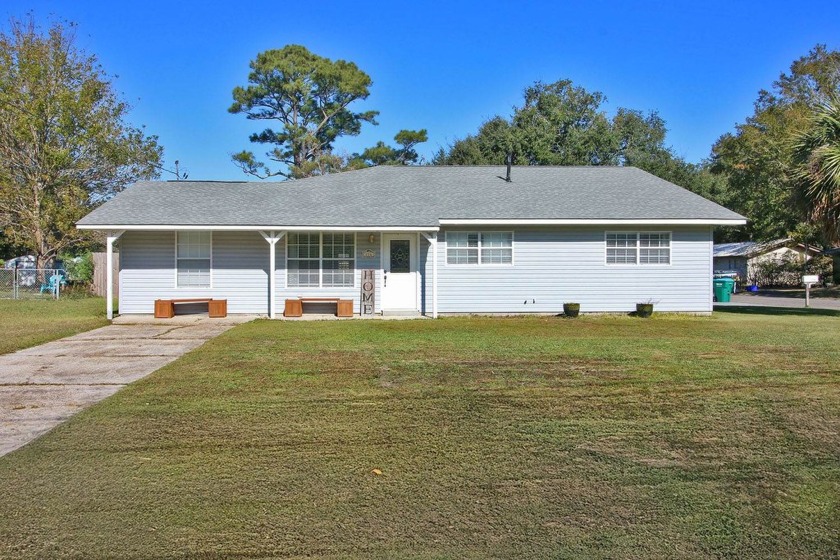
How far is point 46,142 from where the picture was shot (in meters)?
27.3

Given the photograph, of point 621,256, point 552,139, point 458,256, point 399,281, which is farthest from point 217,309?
point 552,139

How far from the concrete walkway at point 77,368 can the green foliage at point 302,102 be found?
2766 centimetres

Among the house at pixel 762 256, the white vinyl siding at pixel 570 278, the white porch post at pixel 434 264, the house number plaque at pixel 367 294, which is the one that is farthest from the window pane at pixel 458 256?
the house at pixel 762 256

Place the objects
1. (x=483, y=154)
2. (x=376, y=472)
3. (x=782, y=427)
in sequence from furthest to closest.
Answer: (x=483, y=154) < (x=782, y=427) < (x=376, y=472)

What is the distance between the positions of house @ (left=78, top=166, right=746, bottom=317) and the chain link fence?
29.4ft

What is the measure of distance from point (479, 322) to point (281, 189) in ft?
24.6

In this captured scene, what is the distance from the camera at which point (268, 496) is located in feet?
13.6

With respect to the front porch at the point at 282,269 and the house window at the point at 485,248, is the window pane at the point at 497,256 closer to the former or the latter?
the house window at the point at 485,248

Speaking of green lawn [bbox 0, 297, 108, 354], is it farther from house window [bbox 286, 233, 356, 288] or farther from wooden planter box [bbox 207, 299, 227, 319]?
house window [bbox 286, 233, 356, 288]

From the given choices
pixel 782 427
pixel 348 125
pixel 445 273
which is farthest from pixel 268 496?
pixel 348 125

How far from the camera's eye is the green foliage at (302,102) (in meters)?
40.3

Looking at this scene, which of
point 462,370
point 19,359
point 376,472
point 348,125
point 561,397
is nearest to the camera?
point 376,472

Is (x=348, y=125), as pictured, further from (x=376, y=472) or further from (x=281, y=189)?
(x=376, y=472)

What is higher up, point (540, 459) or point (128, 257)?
point (128, 257)
